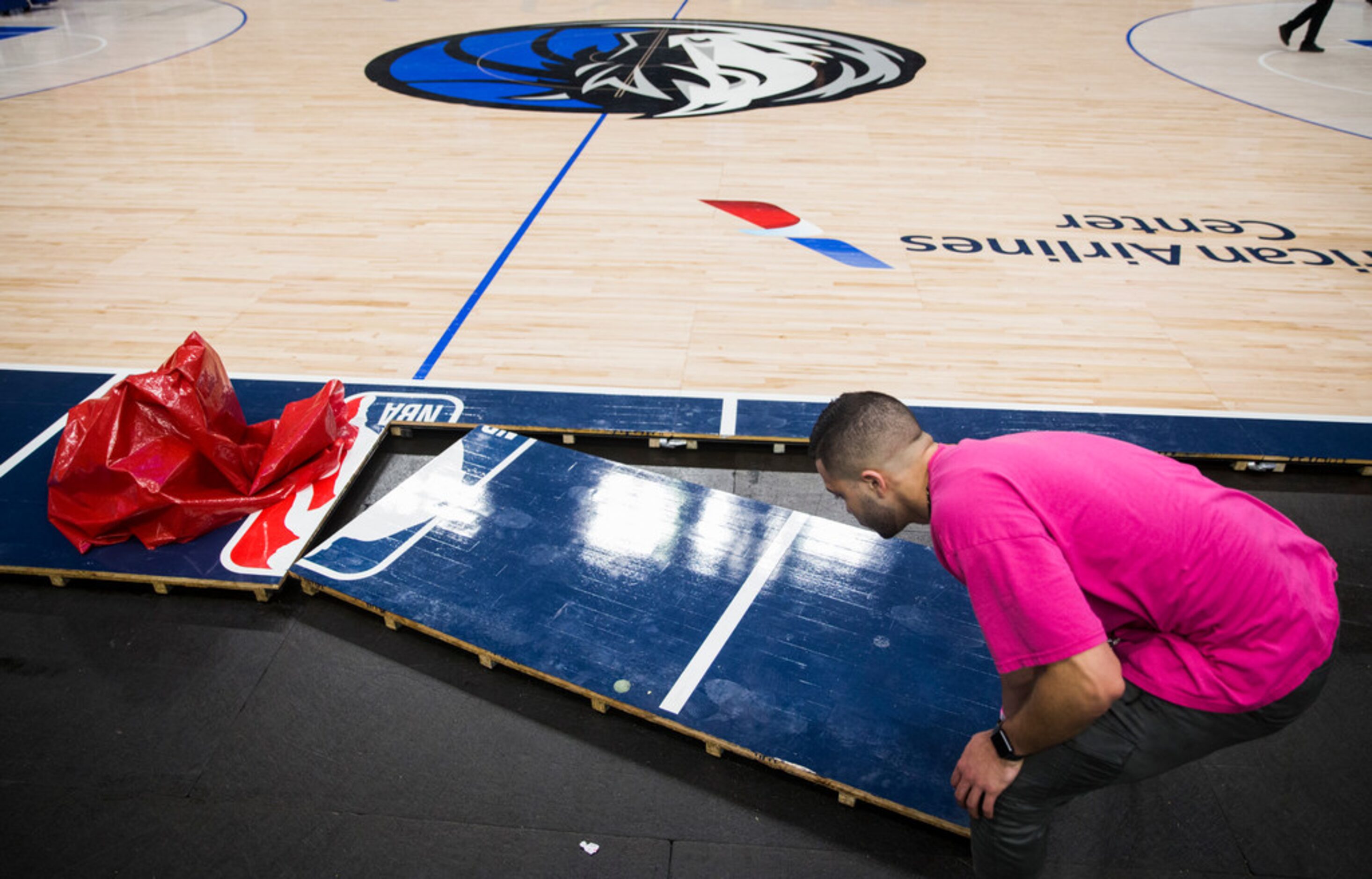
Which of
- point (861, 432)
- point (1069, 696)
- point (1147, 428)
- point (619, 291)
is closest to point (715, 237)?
point (619, 291)

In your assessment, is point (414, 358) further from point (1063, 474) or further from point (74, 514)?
point (1063, 474)

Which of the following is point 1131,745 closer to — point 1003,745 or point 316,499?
point 1003,745

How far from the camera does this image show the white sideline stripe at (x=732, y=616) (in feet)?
10.2

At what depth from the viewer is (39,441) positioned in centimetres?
456

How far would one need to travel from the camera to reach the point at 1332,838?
110 inches

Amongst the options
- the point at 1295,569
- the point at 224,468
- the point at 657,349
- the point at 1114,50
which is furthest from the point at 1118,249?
the point at 1114,50

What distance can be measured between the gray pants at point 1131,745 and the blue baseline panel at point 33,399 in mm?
4577

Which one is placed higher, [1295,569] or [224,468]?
[1295,569]

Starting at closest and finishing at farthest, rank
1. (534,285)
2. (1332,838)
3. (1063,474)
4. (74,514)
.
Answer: (1063,474) → (1332,838) → (74,514) → (534,285)

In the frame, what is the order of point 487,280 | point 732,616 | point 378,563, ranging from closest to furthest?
point 732,616
point 378,563
point 487,280

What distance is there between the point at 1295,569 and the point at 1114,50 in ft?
43.4

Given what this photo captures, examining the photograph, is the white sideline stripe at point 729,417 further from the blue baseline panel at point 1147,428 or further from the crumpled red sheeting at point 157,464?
the crumpled red sheeting at point 157,464

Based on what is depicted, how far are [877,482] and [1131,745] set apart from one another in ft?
2.81

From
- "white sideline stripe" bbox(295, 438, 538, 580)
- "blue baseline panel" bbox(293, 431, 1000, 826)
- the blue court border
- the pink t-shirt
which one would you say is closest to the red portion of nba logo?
"blue baseline panel" bbox(293, 431, 1000, 826)
